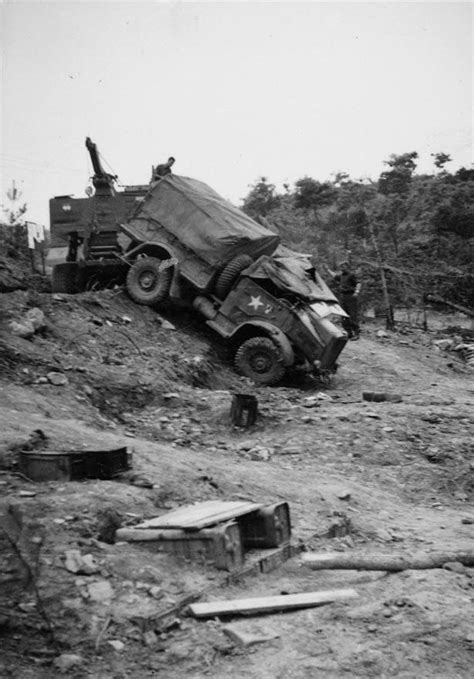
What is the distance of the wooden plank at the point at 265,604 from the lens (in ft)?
13.6

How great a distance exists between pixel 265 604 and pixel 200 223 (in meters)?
9.39

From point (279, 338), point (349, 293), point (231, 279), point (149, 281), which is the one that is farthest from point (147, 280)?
point (349, 293)

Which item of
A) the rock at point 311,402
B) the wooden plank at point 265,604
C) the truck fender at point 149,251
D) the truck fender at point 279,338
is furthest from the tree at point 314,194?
the wooden plank at point 265,604

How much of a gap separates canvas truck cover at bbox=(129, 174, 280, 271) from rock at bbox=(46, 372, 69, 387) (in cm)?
424

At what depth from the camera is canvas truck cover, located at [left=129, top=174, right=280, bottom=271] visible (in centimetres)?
1267

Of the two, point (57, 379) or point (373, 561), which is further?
point (57, 379)

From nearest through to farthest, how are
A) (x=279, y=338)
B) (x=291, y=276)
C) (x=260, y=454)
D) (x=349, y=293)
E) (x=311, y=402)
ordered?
(x=260, y=454)
(x=311, y=402)
(x=279, y=338)
(x=291, y=276)
(x=349, y=293)

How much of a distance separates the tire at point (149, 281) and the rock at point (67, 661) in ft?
32.4

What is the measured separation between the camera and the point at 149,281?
13.5 m

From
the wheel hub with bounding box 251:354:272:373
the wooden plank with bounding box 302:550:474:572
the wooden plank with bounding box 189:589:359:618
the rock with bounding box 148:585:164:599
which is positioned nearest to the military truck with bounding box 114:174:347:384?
the wheel hub with bounding box 251:354:272:373

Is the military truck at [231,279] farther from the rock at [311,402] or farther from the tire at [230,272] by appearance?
the rock at [311,402]

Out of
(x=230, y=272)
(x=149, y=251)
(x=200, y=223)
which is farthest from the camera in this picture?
(x=149, y=251)

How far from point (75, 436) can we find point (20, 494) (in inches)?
70.2

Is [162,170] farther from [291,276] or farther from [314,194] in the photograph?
[314,194]
